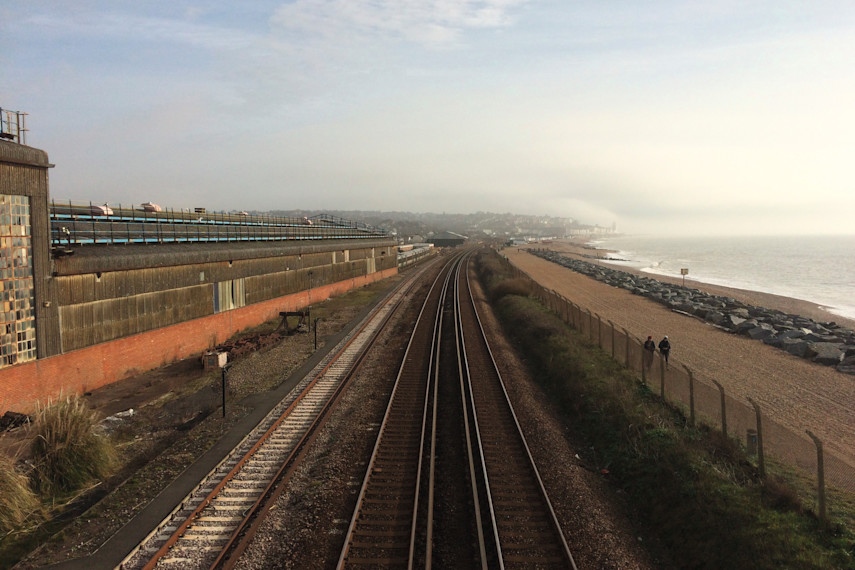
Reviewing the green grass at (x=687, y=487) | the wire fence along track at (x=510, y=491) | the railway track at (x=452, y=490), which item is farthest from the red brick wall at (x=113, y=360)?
the green grass at (x=687, y=487)

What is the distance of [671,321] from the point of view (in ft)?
112

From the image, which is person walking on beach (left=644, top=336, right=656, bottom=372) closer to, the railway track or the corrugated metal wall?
the railway track

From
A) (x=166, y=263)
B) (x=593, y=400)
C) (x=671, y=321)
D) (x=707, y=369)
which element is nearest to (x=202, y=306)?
(x=166, y=263)

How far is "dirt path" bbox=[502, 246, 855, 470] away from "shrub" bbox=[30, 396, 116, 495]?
17720mm

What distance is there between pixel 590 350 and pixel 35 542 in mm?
19040

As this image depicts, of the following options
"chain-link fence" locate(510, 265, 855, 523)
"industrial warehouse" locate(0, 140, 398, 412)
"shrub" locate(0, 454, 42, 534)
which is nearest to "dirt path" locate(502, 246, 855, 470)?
"chain-link fence" locate(510, 265, 855, 523)

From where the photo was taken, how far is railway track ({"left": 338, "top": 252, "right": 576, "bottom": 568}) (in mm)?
8078

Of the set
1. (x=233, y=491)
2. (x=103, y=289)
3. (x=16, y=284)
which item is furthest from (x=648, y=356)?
(x=16, y=284)

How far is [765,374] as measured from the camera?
2128cm

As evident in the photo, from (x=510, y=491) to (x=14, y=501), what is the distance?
375 inches

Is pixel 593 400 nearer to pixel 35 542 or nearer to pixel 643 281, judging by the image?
pixel 35 542

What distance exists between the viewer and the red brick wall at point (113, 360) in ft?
45.4

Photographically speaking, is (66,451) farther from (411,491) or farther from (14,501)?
(411,491)

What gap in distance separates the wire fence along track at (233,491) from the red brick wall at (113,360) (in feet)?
22.2
